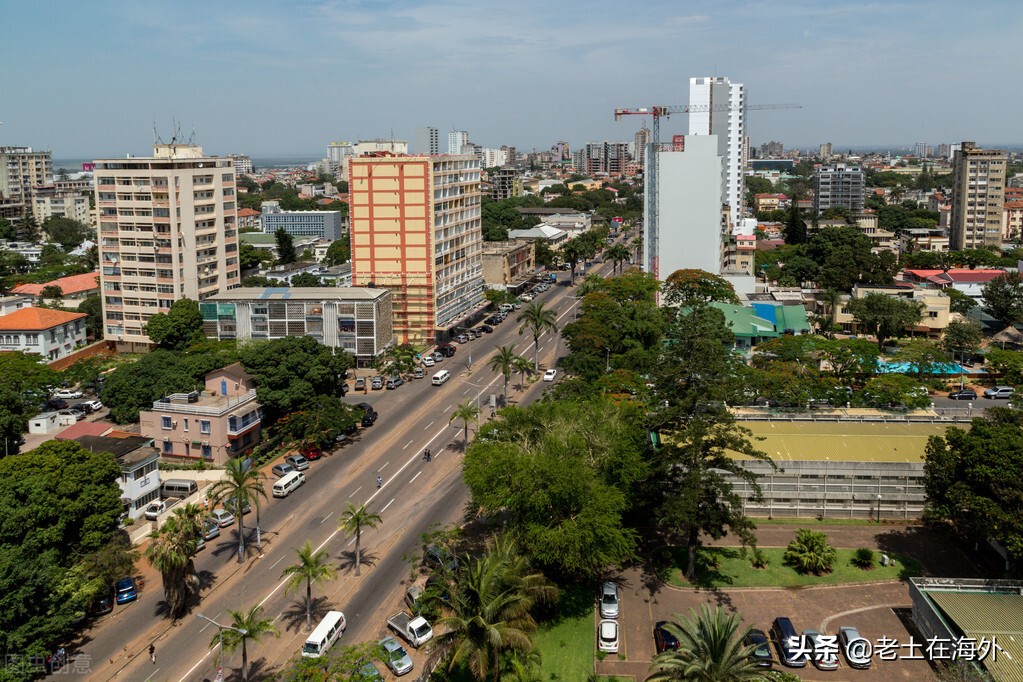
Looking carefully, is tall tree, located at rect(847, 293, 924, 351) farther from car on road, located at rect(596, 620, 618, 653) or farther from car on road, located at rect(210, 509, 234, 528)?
car on road, located at rect(210, 509, 234, 528)

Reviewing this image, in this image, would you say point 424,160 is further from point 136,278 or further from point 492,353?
point 136,278

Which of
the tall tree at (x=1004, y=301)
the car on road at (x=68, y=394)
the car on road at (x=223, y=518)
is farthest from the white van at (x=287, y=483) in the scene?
the tall tree at (x=1004, y=301)

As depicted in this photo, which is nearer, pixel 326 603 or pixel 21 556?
pixel 21 556

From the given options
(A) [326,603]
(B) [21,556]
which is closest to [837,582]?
(A) [326,603]

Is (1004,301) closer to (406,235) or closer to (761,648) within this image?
(406,235)

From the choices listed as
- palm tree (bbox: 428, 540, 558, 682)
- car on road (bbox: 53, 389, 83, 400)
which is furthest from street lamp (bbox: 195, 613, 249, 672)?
car on road (bbox: 53, 389, 83, 400)
